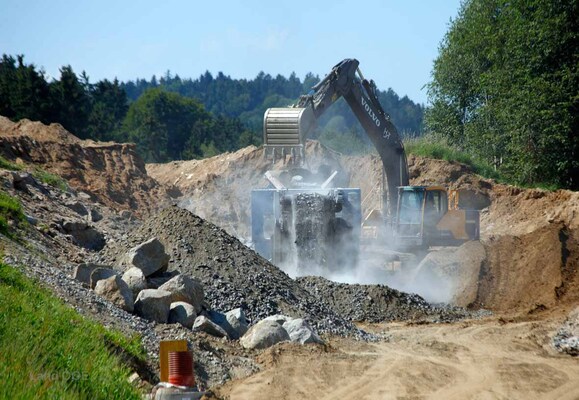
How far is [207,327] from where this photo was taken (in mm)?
12648

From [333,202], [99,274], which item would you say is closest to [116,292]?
[99,274]

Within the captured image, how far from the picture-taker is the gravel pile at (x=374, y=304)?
17.1 m

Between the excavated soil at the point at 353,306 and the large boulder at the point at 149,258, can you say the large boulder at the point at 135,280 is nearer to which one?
the large boulder at the point at 149,258

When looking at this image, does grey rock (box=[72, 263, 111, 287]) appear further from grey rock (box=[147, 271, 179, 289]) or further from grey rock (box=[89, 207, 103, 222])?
grey rock (box=[89, 207, 103, 222])

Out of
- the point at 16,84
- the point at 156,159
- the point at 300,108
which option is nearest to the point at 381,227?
the point at 300,108

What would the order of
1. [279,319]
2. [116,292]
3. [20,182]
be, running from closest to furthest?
[116,292]
[279,319]
[20,182]

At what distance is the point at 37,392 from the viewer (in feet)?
21.0

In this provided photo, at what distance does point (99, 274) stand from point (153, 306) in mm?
1227

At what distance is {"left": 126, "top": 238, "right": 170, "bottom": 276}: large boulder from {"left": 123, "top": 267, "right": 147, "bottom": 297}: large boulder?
477mm

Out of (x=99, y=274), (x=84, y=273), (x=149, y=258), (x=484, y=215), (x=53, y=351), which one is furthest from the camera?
(x=484, y=215)

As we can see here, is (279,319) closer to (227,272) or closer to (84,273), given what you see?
(227,272)

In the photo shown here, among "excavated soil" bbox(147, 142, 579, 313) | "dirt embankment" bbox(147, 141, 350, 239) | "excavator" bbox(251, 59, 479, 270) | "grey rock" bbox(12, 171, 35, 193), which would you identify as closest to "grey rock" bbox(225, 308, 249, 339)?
"excavated soil" bbox(147, 142, 579, 313)

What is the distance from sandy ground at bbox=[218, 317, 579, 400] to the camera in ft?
33.6

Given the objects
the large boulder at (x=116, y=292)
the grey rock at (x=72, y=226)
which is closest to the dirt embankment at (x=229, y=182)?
the grey rock at (x=72, y=226)
